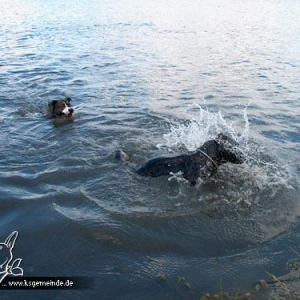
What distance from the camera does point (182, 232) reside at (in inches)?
199

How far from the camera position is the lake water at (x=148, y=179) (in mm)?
4402

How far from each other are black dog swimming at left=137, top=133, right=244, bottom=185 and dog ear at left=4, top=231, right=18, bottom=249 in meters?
2.38

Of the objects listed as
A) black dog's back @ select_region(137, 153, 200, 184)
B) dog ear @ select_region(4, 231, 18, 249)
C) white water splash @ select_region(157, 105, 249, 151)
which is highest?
black dog's back @ select_region(137, 153, 200, 184)

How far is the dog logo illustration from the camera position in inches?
168

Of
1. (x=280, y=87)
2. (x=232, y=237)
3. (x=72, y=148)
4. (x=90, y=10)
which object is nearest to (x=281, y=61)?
(x=280, y=87)

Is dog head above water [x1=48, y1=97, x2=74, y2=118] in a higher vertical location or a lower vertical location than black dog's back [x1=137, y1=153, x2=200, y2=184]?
lower

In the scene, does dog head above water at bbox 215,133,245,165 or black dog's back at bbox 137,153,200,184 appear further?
dog head above water at bbox 215,133,245,165

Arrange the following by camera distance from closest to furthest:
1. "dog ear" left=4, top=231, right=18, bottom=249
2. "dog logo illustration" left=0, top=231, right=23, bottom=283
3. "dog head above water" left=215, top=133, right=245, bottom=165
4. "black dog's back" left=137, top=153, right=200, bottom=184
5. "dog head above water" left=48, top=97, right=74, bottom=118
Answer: "dog logo illustration" left=0, top=231, right=23, bottom=283, "dog ear" left=4, top=231, right=18, bottom=249, "black dog's back" left=137, top=153, right=200, bottom=184, "dog head above water" left=215, top=133, right=245, bottom=165, "dog head above water" left=48, top=97, right=74, bottom=118

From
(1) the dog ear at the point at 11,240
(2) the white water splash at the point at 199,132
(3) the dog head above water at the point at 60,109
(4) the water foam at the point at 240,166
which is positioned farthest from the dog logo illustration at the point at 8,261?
(3) the dog head above water at the point at 60,109

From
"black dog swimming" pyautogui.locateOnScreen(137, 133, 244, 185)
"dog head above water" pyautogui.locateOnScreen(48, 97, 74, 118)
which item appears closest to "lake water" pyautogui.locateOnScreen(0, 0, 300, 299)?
Result: "black dog swimming" pyautogui.locateOnScreen(137, 133, 244, 185)

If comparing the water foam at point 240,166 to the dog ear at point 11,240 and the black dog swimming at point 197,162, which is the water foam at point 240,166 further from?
the dog ear at point 11,240

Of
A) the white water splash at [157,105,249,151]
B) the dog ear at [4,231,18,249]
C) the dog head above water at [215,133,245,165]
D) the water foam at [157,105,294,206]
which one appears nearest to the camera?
the dog ear at [4,231,18,249]

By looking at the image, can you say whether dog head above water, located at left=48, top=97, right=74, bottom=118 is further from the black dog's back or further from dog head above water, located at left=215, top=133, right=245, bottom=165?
dog head above water, located at left=215, top=133, right=245, bottom=165

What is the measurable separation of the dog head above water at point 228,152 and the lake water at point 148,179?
281 millimetres
